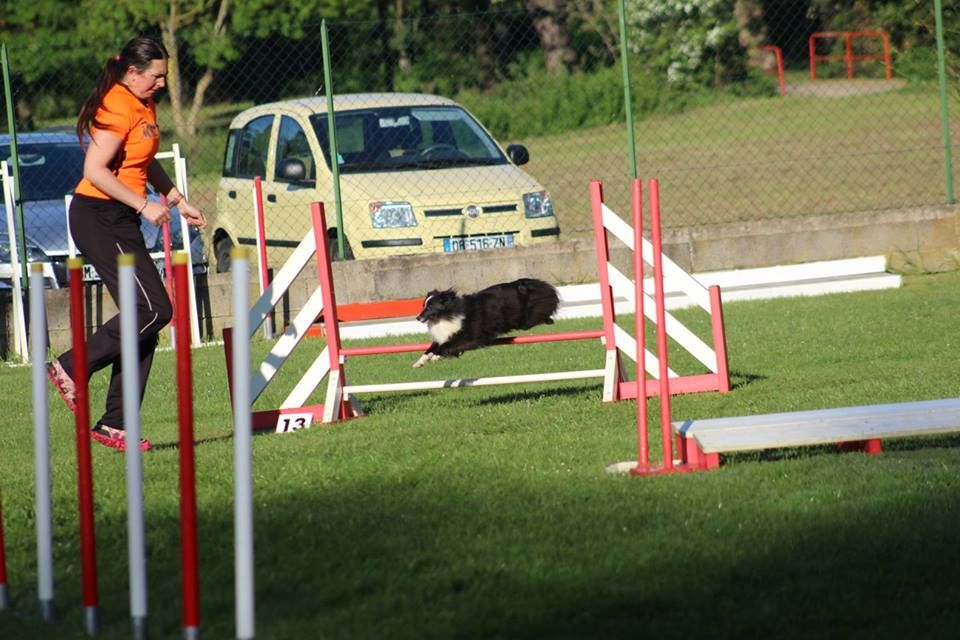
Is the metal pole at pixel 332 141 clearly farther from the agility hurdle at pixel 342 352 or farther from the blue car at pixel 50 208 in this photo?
the agility hurdle at pixel 342 352

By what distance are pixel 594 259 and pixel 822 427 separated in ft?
25.9

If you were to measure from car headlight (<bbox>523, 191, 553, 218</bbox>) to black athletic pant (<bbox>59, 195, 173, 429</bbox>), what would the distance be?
264 inches

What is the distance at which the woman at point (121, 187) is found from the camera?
707 centimetres

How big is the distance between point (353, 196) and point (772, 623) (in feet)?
31.0

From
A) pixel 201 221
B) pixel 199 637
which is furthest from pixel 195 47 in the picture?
pixel 199 637

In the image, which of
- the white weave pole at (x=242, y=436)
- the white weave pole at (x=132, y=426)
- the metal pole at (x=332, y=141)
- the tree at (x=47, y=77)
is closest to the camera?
the white weave pole at (x=242, y=436)

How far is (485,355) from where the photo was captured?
11078mm

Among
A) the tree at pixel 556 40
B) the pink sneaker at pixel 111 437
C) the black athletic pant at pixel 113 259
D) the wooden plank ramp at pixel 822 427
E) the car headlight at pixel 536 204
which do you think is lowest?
the pink sneaker at pixel 111 437

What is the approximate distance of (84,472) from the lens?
14.2ft

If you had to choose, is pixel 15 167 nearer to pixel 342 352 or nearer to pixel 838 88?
pixel 342 352

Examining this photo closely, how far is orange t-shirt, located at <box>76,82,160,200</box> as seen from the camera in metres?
7.11

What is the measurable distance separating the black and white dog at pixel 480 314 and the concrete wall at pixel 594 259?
316cm

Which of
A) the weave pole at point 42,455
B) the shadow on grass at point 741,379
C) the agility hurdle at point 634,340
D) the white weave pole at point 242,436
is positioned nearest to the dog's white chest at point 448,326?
the agility hurdle at point 634,340

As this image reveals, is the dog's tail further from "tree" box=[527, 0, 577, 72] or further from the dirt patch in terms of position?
the dirt patch
